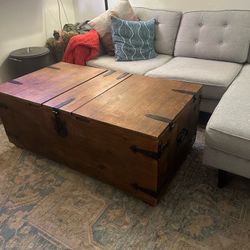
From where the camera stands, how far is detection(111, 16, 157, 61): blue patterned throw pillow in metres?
2.29

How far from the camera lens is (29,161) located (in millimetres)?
1755

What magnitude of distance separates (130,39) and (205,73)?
2.59 ft

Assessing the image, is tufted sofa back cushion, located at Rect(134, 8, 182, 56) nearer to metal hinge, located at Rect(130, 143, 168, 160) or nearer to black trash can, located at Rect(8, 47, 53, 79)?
black trash can, located at Rect(8, 47, 53, 79)

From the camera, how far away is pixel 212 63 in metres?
2.13

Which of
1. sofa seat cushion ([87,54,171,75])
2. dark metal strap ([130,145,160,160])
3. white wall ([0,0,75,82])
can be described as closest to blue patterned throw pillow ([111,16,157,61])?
sofa seat cushion ([87,54,171,75])

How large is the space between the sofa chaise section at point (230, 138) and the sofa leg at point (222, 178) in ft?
0.27

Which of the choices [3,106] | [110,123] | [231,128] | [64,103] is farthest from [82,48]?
[231,128]

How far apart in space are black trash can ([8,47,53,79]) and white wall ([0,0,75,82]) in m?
0.13

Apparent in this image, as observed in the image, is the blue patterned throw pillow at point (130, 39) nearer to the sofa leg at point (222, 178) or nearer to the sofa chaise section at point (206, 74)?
the sofa chaise section at point (206, 74)

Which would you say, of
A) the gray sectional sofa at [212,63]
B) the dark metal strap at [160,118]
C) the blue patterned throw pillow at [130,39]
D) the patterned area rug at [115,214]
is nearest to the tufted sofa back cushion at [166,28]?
the gray sectional sofa at [212,63]

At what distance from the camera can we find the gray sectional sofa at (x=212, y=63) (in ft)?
4.24

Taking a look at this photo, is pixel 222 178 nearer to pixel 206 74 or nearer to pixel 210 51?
pixel 206 74

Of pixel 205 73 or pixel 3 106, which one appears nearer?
pixel 3 106

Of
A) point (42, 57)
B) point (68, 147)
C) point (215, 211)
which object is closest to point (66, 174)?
point (68, 147)
